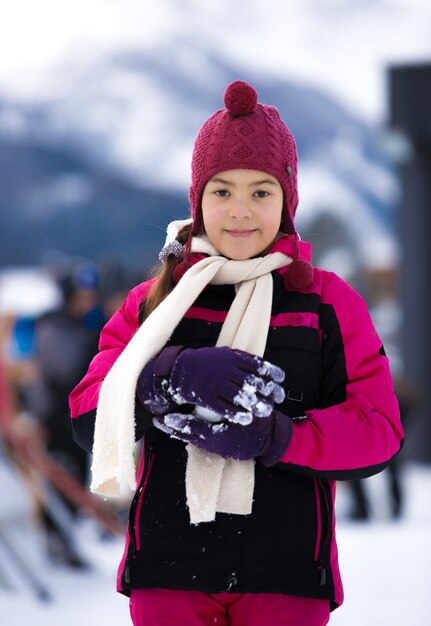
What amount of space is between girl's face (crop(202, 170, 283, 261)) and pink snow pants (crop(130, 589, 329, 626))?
1.95 feet

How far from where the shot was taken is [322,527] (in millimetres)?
1634

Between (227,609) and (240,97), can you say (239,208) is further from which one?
(227,609)

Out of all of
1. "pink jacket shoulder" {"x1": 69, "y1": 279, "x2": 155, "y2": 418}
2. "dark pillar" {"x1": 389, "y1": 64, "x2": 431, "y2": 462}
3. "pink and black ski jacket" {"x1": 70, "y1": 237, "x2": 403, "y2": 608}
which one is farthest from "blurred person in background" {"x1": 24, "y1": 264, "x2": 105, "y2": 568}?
"dark pillar" {"x1": 389, "y1": 64, "x2": 431, "y2": 462}

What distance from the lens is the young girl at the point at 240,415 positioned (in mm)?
1531

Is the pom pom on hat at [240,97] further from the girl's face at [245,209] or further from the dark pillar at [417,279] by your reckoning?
the dark pillar at [417,279]

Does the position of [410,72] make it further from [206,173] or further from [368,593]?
[206,173]

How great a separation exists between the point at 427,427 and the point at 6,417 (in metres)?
6.30

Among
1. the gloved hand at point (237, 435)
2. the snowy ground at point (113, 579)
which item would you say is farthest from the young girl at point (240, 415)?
the snowy ground at point (113, 579)

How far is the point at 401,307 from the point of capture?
35.7 ft

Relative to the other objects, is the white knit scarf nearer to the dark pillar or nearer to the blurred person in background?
the blurred person in background

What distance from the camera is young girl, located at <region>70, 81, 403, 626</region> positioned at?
1531mm

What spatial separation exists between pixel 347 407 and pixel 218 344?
0.80 feet

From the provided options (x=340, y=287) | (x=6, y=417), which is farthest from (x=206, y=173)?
(x=6, y=417)

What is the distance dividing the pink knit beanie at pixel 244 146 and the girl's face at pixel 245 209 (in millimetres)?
19
